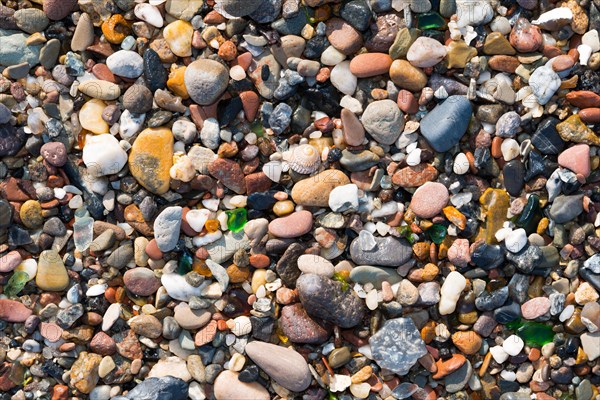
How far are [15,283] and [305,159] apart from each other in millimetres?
885

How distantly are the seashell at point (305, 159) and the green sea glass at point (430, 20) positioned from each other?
0.46 meters

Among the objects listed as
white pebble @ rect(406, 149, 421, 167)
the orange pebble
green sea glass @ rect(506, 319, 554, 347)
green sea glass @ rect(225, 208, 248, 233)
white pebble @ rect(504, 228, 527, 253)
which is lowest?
green sea glass @ rect(506, 319, 554, 347)

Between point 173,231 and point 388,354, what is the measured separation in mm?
674

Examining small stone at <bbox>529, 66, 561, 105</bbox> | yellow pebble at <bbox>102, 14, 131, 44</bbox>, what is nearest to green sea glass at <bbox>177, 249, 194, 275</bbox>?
yellow pebble at <bbox>102, 14, 131, 44</bbox>

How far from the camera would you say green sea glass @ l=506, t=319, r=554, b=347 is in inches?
79.6

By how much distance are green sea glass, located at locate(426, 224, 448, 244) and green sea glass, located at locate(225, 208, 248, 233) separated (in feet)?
1.68

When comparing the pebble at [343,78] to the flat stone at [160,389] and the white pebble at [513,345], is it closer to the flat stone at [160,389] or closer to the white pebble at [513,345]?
the white pebble at [513,345]

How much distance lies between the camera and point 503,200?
1.99m

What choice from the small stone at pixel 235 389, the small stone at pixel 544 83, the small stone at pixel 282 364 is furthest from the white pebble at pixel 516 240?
the small stone at pixel 235 389

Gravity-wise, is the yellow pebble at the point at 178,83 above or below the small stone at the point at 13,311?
above

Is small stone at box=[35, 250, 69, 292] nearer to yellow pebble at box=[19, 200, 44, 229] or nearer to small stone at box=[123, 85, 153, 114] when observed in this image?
yellow pebble at box=[19, 200, 44, 229]

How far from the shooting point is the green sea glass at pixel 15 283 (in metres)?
2.03

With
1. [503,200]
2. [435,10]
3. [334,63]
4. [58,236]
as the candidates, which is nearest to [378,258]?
[503,200]

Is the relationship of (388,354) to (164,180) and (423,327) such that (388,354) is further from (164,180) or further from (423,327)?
(164,180)
